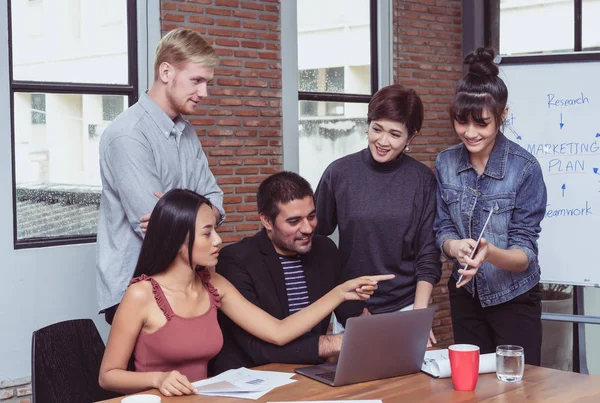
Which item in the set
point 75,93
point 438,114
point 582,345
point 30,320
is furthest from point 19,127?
point 438,114

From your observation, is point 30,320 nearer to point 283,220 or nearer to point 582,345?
point 283,220

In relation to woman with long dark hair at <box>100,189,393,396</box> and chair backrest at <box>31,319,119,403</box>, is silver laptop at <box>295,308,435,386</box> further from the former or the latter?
chair backrest at <box>31,319,119,403</box>

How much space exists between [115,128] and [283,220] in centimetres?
64

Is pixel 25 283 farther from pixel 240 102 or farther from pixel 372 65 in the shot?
pixel 372 65

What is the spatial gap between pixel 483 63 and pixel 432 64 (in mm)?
3604

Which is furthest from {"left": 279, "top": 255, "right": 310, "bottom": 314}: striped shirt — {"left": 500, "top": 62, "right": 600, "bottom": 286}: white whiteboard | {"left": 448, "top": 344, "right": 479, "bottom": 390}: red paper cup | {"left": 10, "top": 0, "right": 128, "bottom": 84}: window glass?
{"left": 10, "top": 0, "right": 128, "bottom": 84}: window glass

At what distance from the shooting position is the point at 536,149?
3619 mm

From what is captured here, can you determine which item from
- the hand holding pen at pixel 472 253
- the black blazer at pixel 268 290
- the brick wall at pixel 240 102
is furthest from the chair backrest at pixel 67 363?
the brick wall at pixel 240 102

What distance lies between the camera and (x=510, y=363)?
2148 mm

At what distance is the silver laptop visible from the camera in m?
2.06

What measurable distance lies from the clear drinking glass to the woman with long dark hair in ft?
1.34

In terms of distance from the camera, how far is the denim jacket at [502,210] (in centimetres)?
263

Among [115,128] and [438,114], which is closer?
[115,128]

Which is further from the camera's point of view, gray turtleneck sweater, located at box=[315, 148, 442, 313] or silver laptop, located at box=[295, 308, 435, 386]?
gray turtleneck sweater, located at box=[315, 148, 442, 313]
